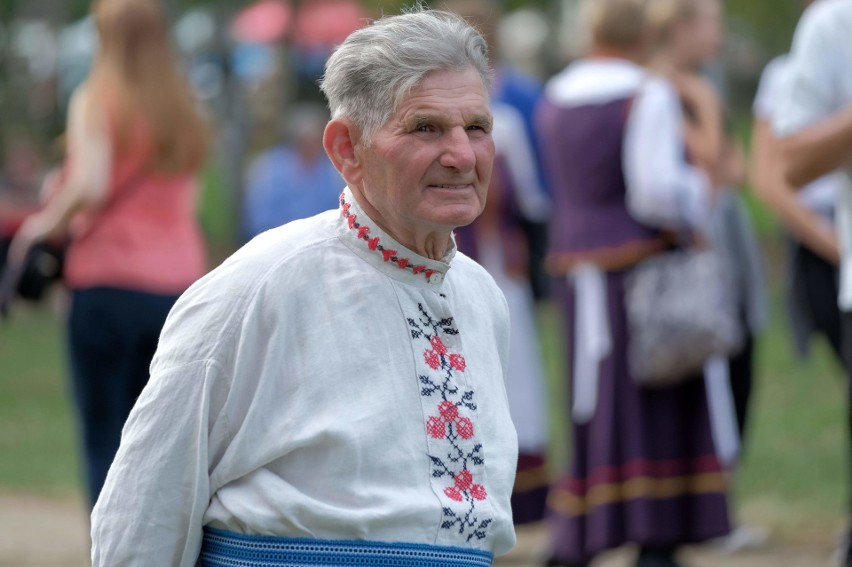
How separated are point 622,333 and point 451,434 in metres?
3.48

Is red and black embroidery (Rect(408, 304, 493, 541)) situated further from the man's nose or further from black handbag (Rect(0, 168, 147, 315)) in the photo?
black handbag (Rect(0, 168, 147, 315))

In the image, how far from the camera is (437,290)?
302 cm

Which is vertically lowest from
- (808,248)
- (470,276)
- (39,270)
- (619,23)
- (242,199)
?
(242,199)

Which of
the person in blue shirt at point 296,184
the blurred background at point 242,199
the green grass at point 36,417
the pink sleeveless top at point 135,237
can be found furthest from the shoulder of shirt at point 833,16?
the person in blue shirt at point 296,184

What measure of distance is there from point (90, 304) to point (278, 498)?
3352 millimetres

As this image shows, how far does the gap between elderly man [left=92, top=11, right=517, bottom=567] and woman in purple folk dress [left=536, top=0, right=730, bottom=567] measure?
334 centimetres

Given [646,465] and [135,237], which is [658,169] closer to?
[646,465]

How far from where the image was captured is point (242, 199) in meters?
21.4

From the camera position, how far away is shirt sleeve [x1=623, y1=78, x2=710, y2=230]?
20.0ft

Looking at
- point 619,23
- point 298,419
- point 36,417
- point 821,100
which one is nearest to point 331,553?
point 298,419

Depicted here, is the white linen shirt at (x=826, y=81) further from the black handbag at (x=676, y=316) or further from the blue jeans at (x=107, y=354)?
the blue jeans at (x=107, y=354)

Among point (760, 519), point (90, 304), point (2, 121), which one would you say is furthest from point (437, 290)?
point (2, 121)

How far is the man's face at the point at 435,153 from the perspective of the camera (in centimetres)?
285

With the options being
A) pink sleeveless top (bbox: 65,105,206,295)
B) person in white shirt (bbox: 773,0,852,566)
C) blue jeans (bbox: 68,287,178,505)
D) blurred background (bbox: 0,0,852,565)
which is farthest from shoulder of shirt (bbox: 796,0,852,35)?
blue jeans (bbox: 68,287,178,505)
